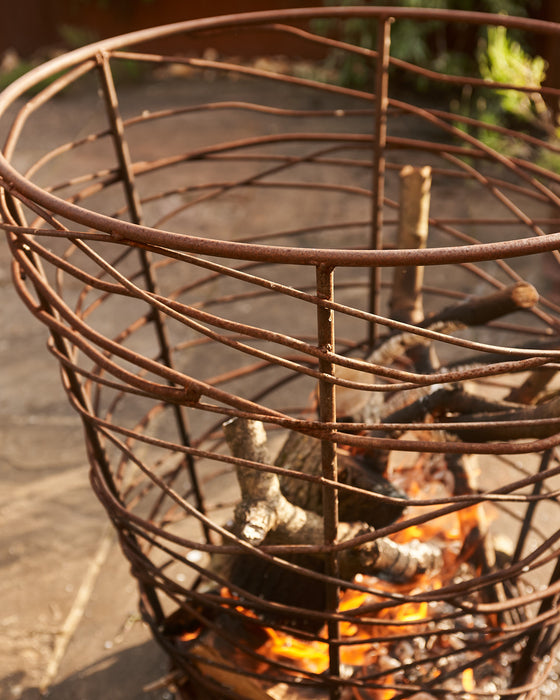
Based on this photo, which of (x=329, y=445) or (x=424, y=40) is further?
(x=424, y=40)

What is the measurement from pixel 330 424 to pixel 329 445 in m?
0.08

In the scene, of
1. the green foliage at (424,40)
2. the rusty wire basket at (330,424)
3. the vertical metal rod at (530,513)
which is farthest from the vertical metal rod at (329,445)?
the green foliage at (424,40)

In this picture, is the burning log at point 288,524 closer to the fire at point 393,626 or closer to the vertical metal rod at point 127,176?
the fire at point 393,626

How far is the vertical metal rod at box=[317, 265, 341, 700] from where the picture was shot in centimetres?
62

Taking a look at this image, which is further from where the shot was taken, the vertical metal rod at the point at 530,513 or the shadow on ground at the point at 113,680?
the shadow on ground at the point at 113,680

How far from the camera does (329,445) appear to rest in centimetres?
75

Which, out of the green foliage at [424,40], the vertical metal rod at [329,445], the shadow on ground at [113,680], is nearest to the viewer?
the vertical metal rod at [329,445]

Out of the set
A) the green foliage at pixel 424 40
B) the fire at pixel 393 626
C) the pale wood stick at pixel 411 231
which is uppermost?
the green foliage at pixel 424 40

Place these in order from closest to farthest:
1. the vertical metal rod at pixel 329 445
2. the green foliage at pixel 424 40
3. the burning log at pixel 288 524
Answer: the vertical metal rod at pixel 329 445
the burning log at pixel 288 524
the green foliage at pixel 424 40

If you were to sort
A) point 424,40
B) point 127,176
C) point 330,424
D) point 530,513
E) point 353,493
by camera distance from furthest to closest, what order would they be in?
point 424,40 < point 530,513 < point 127,176 < point 353,493 < point 330,424

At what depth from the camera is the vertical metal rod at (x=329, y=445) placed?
625 mm

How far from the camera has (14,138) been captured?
0.89m

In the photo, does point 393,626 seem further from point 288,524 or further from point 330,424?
point 330,424

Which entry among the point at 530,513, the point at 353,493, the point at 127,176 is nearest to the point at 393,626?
the point at 353,493
